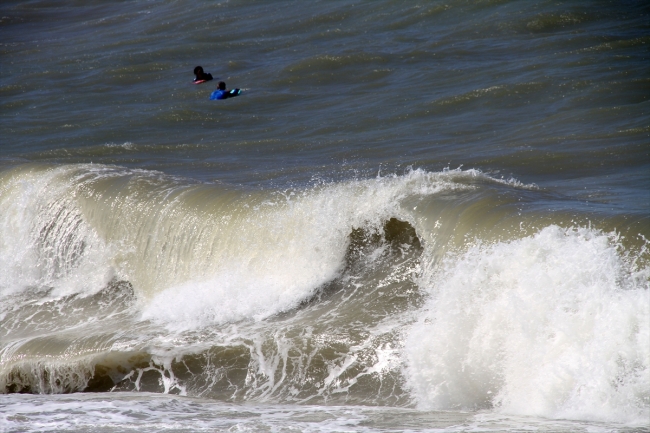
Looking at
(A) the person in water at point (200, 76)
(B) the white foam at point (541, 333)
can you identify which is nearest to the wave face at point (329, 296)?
(B) the white foam at point (541, 333)

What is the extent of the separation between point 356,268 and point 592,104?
6246 millimetres

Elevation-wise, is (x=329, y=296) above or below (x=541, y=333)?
above

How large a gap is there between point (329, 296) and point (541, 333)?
2187 millimetres

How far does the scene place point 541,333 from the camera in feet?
19.4

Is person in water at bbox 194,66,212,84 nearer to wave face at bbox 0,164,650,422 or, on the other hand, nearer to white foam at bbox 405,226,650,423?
wave face at bbox 0,164,650,422

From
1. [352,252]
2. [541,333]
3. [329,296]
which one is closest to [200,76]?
[352,252]

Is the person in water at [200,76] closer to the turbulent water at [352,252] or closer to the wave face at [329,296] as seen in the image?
the turbulent water at [352,252]

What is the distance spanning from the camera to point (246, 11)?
73.3 feet

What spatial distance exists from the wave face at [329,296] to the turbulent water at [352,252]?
19 mm

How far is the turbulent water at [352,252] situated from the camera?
19.0 ft

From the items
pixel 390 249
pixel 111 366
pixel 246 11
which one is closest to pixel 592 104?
pixel 390 249

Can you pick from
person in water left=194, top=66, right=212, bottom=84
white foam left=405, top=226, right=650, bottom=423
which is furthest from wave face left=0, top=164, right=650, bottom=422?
person in water left=194, top=66, right=212, bottom=84

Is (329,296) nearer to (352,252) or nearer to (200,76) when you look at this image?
(352,252)

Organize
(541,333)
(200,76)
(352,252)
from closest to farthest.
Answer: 1. (541,333)
2. (352,252)
3. (200,76)
